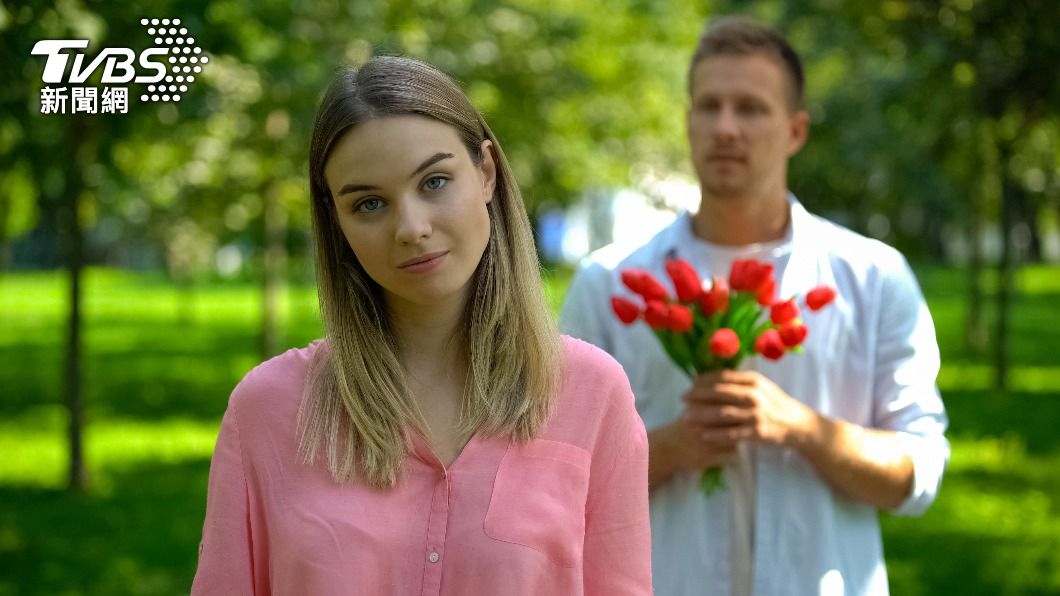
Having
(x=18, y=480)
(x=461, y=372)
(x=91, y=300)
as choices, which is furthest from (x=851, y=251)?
(x=91, y=300)

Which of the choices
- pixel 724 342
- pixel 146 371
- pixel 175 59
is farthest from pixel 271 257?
pixel 724 342

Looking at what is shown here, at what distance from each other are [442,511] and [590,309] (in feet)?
4.50

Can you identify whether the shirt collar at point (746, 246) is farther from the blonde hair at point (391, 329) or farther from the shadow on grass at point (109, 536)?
the shadow on grass at point (109, 536)

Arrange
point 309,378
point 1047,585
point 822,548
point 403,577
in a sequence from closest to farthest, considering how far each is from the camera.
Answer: point 403,577 → point 309,378 → point 822,548 → point 1047,585

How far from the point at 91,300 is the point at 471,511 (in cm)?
4290

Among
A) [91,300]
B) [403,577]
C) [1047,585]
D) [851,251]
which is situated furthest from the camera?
[91,300]

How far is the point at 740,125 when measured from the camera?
129 inches

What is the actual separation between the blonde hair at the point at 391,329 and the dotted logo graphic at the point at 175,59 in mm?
4709

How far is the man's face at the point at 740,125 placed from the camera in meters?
3.28

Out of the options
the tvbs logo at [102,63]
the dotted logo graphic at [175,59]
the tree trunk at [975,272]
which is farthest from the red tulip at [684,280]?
the tree trunk at [975,272]

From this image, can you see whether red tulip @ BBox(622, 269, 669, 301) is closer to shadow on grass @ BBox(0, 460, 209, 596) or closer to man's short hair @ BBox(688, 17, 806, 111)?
man's short hair @ BBox(688, 17, 806, 111)

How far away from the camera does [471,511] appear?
Answer: 206 centimetres

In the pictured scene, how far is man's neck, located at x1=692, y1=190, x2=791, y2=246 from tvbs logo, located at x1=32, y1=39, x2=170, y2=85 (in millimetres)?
3453

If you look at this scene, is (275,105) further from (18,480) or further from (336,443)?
(336,443)
